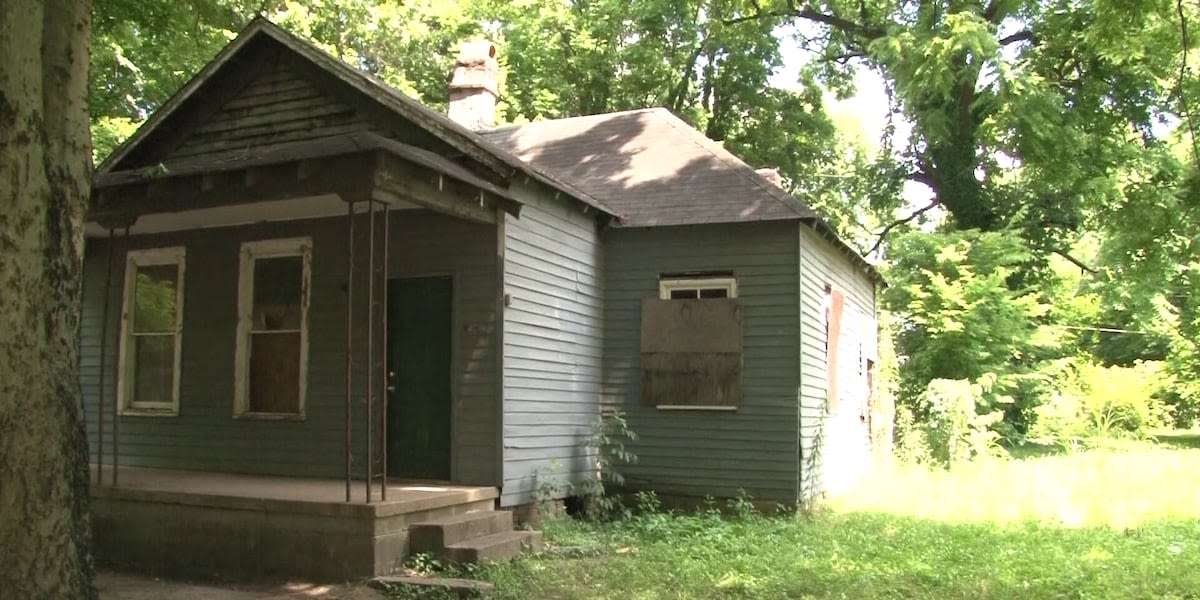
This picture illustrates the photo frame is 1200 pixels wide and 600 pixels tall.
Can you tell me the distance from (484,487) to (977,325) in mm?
13690

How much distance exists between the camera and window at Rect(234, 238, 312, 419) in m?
9.77

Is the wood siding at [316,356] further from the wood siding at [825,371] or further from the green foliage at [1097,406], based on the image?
the green foliage at [1097,406]

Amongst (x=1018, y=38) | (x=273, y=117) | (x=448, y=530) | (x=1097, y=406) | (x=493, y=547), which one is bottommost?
(x=493, y=547)

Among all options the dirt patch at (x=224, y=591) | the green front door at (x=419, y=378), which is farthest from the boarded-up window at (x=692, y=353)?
the dirt patch at (x=224, y=591)

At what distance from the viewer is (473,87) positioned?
14.4 metres

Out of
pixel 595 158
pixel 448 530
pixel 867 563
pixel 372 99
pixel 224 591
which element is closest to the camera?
pixel 224 591

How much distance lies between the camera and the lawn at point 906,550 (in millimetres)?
6684

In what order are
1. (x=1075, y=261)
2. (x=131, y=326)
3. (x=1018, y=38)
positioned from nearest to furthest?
(x=131, y=326), (x=1018, y=38), (x=1075, y=261)

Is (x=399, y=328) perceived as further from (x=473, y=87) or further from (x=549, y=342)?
(x=473, y=87)

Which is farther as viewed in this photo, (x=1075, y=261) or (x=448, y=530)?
(x=1075, y=261)

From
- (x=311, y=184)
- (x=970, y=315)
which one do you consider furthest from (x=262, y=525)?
(x=970, y=315)

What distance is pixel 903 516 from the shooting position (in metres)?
10.4

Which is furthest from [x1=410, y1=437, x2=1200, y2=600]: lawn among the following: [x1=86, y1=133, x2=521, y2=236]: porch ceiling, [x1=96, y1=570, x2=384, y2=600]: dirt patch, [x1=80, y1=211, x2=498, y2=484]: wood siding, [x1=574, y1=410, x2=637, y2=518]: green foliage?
[x1=86, y1=133, x2=521, y2=236]: porch ceiling

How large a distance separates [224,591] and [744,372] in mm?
5936
